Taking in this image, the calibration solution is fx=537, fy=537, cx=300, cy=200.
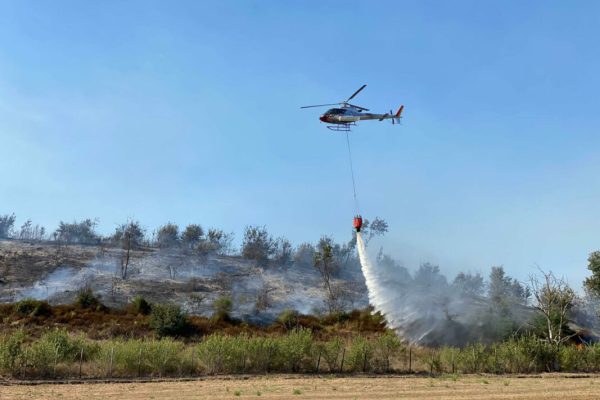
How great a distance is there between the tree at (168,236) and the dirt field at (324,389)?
79.5m

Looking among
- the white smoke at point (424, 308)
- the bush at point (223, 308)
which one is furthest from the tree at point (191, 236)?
the white smoke at point (424, 308)

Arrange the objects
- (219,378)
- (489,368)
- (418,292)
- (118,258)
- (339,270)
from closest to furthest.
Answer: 1. (219,378)
2. (489,368)
3. (418,292)
4. (118,258)
5. (339,270)

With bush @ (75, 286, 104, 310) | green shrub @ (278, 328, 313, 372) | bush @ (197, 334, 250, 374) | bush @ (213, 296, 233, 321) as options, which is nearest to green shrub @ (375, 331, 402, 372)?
green shrub @ (278, 328, 313, 372)

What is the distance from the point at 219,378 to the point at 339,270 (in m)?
66.2

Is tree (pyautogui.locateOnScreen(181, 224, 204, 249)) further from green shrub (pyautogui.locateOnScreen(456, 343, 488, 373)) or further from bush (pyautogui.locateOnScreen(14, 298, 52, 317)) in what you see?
green shrub (pyautogui.locateOnScreen(456, 343, 488, 373))

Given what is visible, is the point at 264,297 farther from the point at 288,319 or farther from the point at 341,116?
the point at 341,116

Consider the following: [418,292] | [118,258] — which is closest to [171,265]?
[118,258]

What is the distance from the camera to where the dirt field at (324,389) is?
22.9 metres

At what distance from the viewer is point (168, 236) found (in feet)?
354

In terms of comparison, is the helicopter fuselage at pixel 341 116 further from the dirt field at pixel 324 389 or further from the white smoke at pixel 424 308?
the dirt field at pixel 324 389

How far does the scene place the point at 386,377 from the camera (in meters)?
32.8

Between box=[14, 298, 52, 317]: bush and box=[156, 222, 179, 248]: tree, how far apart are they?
53.1 metres

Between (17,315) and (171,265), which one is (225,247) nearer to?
(171,265)

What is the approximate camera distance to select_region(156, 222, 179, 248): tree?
10700 cm
